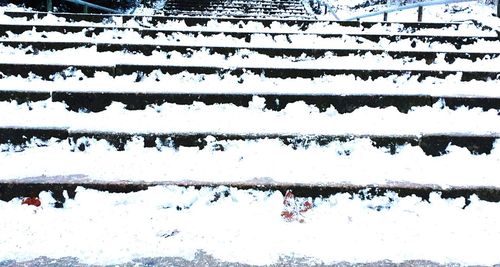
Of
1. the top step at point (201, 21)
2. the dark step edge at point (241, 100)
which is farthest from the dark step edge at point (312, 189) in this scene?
the top step at point (201, 21)

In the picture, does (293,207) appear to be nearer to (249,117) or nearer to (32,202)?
(249,117)

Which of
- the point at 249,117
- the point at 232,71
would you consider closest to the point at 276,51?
the point at 232,71

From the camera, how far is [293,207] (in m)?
2.06

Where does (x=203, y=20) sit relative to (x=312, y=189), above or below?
above

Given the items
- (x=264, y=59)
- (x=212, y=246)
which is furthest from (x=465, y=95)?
(x=212, y=246)

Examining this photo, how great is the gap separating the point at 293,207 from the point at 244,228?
0.26 meters

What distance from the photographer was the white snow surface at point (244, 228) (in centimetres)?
177

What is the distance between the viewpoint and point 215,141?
239 cm

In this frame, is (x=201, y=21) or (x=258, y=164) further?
(x=201, y=21)

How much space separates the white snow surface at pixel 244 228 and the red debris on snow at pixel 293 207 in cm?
3

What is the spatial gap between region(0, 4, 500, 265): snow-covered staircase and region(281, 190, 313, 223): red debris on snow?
34 millimetres

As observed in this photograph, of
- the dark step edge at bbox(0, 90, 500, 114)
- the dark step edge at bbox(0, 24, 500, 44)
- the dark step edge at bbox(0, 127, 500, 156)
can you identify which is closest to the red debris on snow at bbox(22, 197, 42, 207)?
the dark step edge at bbox(0, 127, 500, 156)

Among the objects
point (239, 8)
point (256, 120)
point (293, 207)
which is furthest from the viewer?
point (239, 8)

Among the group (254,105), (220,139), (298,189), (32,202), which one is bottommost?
(32,202)
